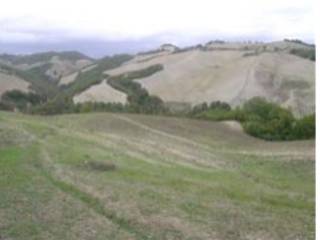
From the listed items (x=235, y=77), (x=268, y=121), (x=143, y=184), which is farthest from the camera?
(x=235, y=77)

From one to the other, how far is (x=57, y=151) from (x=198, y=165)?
8992mm

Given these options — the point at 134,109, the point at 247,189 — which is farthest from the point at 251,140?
the point at 247,189

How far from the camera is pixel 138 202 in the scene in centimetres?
2286

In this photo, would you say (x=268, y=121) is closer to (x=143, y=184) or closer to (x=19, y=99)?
(x=143, y=184)

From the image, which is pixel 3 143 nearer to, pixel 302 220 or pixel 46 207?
pixel 46 207

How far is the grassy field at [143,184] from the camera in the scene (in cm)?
1906

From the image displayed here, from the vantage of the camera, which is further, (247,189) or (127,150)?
(127,150)

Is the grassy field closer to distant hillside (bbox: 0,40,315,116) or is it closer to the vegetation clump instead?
the vegetation clump

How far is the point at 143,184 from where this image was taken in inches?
1112

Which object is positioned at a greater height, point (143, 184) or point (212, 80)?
point (212, 80)

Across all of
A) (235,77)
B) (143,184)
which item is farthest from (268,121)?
(143,184)

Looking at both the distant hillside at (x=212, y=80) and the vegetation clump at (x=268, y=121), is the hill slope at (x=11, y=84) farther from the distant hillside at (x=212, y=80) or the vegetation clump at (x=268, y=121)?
the vegetation clump at (x=268, y=121)

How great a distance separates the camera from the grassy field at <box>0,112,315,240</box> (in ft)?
62.5

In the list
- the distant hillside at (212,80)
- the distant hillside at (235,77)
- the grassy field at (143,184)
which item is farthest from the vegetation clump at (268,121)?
the distant hillside at (235,77)
